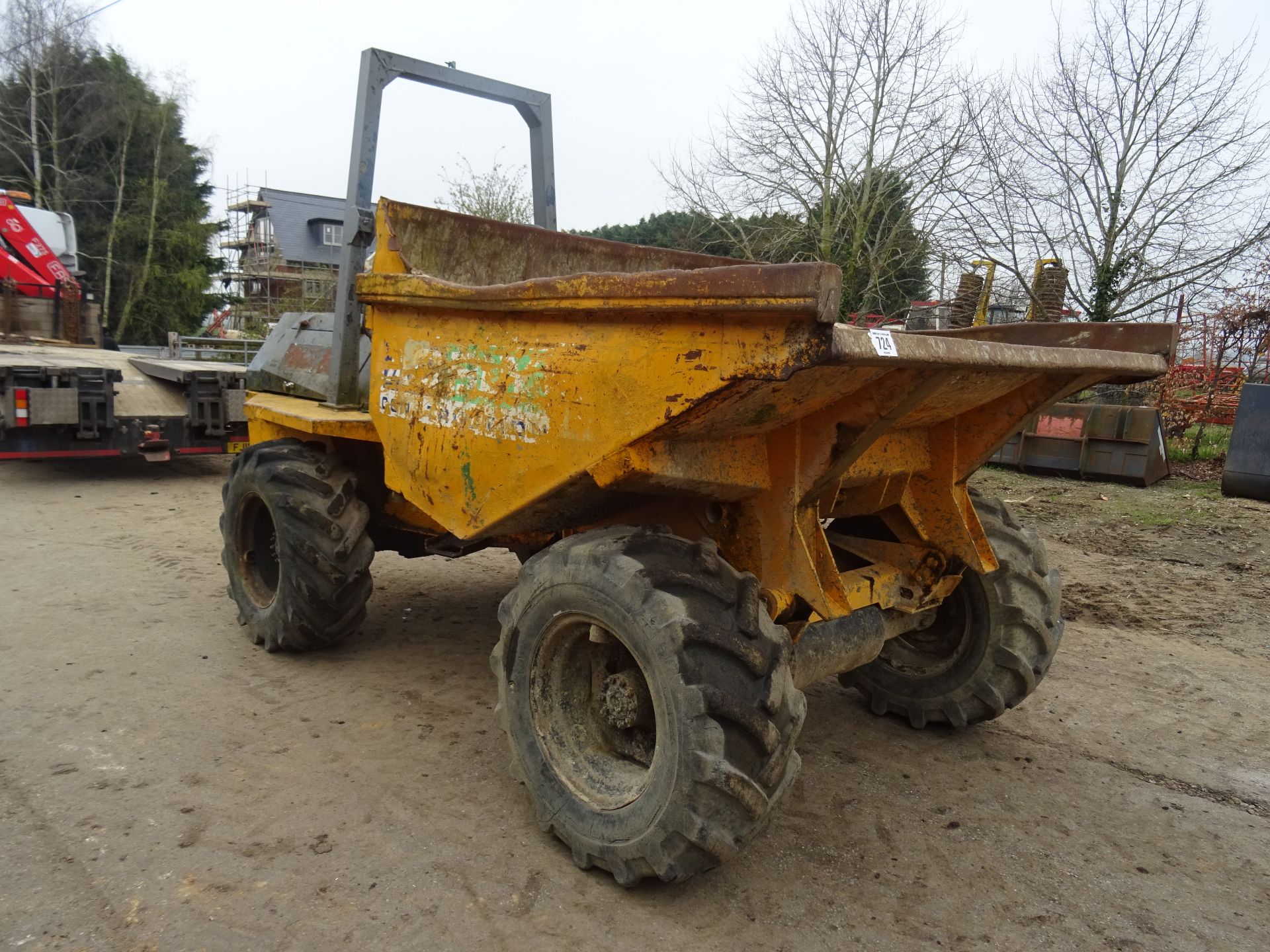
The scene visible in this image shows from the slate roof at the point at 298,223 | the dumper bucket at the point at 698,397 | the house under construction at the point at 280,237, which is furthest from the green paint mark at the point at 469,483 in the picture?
the slate roof at the point at 298,223

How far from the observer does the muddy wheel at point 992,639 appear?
330 cm

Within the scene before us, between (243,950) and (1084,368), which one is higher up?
(1084,368)

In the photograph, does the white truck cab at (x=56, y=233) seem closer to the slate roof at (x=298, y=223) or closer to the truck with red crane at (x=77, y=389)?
the truck with red crane at (x=77, y=389)

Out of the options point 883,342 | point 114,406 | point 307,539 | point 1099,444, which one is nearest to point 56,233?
point 114,406

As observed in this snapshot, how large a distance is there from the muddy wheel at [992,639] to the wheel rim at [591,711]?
137 centimetres

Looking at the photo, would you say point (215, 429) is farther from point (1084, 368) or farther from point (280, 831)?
point (1084, 368)

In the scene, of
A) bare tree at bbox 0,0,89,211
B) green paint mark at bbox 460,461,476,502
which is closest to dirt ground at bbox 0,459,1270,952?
green paint mark at bbox 460,461,476,502

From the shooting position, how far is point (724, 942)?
223 centimetres

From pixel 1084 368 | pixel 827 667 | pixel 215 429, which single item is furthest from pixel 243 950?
pixel 215 429

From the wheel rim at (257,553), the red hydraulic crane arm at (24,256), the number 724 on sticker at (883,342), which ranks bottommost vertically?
the wheel rim at (257,553)

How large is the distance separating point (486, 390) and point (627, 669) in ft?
3.16

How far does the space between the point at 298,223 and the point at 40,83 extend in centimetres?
2062

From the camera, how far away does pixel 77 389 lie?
25.4ft

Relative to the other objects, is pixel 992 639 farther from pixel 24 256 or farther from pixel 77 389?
pixel 24 256
